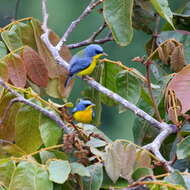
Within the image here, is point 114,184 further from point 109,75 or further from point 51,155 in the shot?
point 109,75

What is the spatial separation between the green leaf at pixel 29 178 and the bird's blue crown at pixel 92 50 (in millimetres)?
1799

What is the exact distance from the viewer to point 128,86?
2.42m

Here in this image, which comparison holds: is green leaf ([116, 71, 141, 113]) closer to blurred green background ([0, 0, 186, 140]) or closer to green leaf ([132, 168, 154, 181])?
green leaf ([132, 168, 154, 181])

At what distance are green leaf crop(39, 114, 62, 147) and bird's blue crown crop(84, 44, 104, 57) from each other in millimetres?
1544

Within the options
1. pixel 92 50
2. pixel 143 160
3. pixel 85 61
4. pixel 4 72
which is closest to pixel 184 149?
pixel 143 160

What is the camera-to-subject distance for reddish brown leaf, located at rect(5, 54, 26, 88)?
242 cm

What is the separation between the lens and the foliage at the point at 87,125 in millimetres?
1847

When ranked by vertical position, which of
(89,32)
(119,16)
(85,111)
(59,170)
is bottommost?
(89,32)

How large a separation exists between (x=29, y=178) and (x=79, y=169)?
137 millimetres

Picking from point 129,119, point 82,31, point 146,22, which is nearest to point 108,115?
point 129,119

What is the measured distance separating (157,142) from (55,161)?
36cm

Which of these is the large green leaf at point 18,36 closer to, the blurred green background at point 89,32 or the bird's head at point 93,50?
the bird's head at point 93,50

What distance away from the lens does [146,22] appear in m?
3.15

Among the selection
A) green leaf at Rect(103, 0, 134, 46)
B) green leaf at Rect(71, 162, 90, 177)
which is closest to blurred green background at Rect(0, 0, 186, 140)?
green leaf at Rect(103, 0, 134, 46)
